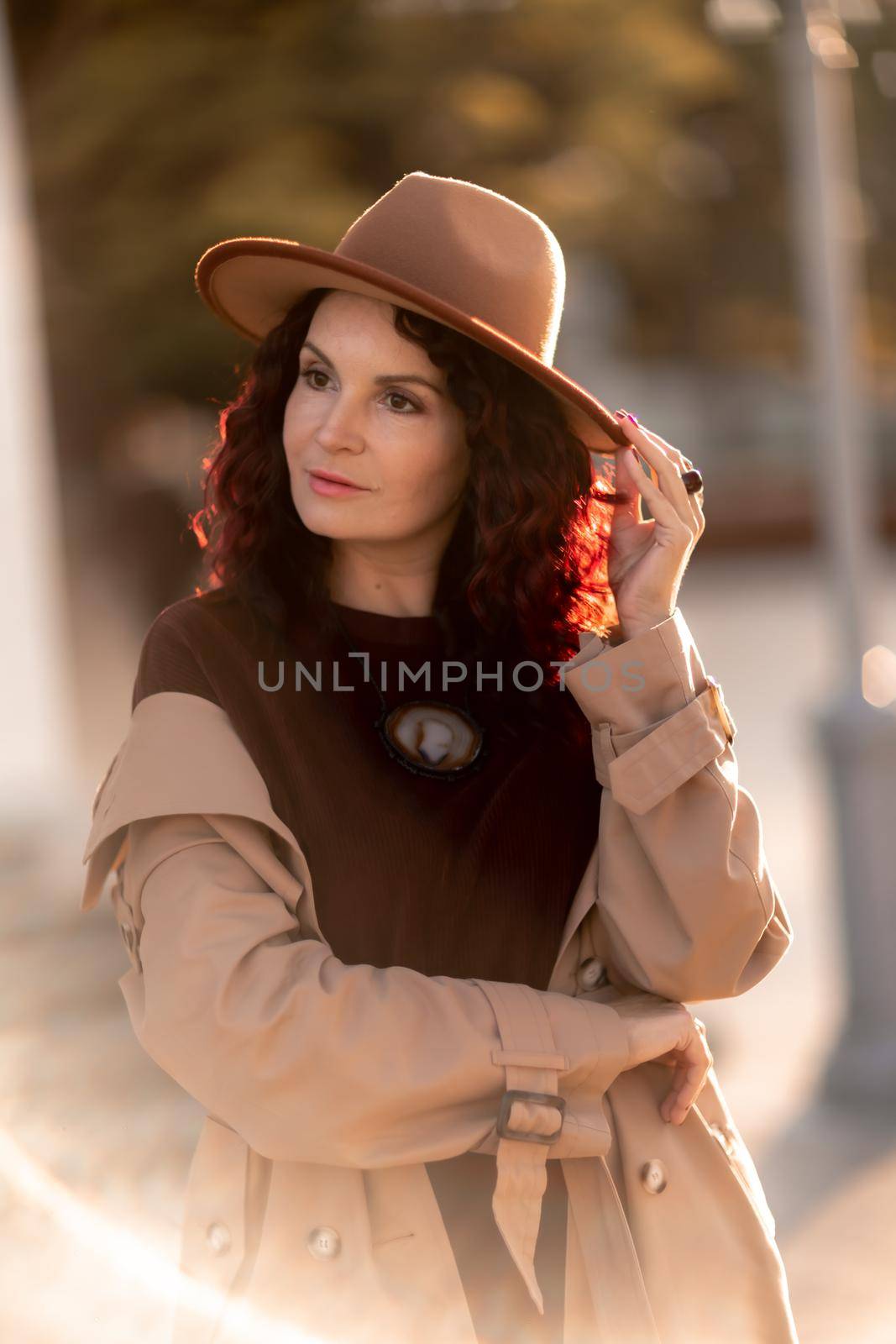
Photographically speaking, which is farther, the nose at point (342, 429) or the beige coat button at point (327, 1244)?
the nose at point (342, 429)

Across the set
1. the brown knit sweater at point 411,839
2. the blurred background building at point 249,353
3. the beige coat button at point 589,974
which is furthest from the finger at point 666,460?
the blurred background building at point 249,353

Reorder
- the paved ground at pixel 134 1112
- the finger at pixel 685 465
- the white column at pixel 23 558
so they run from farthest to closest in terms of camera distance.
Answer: the white column at pixel 23 558
the paved ground at pixel 134 1112
the finger at pixel 685 465

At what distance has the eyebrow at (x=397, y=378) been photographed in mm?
1674

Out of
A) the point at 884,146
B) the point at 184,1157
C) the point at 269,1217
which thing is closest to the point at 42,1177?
the point at 184,1157

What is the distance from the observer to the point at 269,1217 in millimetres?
1583

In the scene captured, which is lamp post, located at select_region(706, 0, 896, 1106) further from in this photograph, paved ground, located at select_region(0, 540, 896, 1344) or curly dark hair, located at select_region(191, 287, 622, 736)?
curly dark hair, located at select_region(191, 287, 622, 736)

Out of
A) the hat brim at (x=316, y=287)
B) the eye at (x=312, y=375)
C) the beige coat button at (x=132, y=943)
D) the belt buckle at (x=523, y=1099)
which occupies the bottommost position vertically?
the belt buckle at (x=523, y=1099)

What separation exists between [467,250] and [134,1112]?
290 cm

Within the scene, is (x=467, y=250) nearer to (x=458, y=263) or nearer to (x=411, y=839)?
(x=458, y=263)

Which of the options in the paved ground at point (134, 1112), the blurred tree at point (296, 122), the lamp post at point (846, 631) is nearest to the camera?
the paved ground at point (134, 1112)

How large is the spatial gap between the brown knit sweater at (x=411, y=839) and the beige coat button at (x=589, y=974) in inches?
1.5

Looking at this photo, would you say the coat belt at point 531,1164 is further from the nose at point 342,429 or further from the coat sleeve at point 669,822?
the nose at point 342,429

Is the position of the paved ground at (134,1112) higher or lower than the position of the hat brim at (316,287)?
lower

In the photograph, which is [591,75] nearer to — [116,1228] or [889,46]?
[889,46]
